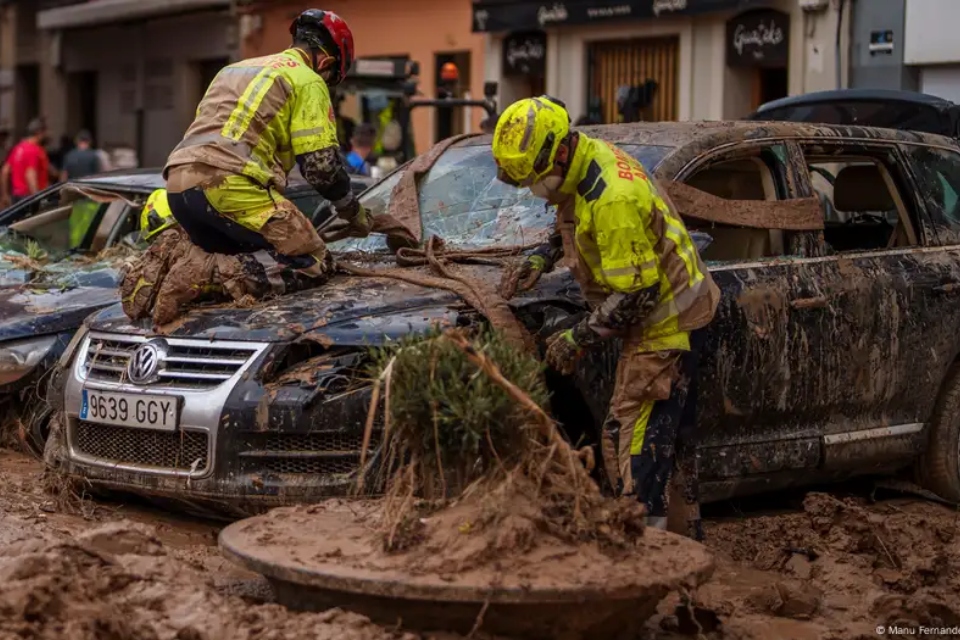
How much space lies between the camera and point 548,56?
71.1ft

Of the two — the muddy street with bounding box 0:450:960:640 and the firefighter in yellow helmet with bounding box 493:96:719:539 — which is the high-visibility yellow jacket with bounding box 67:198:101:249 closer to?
the muddy street with bounding box 0:450:960:640

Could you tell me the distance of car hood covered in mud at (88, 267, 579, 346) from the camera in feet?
19.8

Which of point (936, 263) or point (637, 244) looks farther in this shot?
point (936, 263)

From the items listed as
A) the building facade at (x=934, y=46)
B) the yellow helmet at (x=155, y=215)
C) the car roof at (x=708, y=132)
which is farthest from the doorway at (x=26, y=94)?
the car roof at (x=708, y=132)

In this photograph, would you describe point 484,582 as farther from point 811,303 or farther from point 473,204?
point 473,204

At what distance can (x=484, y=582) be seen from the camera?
14.8 ft

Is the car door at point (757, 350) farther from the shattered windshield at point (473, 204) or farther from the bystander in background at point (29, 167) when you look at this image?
the bystander in background at point (29, 167)

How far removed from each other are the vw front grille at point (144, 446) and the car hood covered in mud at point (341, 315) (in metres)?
0.37

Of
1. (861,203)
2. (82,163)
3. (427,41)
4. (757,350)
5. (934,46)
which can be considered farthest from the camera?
(427,41)

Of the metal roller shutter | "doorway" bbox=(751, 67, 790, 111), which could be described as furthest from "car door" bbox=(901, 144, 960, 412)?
the metal roller shutter

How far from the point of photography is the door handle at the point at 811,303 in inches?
263

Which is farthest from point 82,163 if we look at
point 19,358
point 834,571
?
point 834,571

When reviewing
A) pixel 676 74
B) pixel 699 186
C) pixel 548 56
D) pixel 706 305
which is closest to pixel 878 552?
pixel 706 305

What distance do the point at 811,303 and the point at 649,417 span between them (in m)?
1.03
